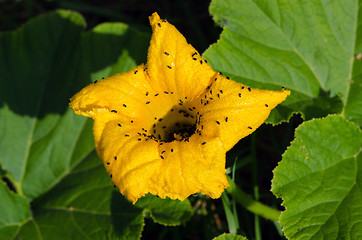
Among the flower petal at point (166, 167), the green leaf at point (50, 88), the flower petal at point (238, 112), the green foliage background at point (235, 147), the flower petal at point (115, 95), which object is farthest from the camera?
the green leaf at point (50, 88)

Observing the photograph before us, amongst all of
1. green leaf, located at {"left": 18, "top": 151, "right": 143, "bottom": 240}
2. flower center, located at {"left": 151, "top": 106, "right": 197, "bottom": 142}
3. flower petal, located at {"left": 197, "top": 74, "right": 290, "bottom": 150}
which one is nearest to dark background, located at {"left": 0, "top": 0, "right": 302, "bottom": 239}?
flower center, located at {"left": 151, "top": 106, "right": 197, "bottom": 142}

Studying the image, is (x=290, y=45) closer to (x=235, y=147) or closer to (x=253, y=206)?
(x=235, y=147)

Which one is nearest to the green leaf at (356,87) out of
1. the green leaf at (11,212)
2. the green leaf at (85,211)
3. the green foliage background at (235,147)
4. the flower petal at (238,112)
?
the green foliage background at (235,147)

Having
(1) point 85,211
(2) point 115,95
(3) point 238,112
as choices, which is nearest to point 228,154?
(3) point 238,112

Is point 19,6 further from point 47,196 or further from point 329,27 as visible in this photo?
point 329,27

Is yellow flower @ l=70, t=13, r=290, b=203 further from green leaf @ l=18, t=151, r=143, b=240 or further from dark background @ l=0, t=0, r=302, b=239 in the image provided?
green leaf @ l=18, t=151, r=143, b=240

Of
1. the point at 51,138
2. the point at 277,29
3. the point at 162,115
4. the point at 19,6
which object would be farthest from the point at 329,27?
the point at 19,6

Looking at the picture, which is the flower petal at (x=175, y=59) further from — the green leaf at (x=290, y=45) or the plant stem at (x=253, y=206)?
the plant stem at (x=253, y=206)
